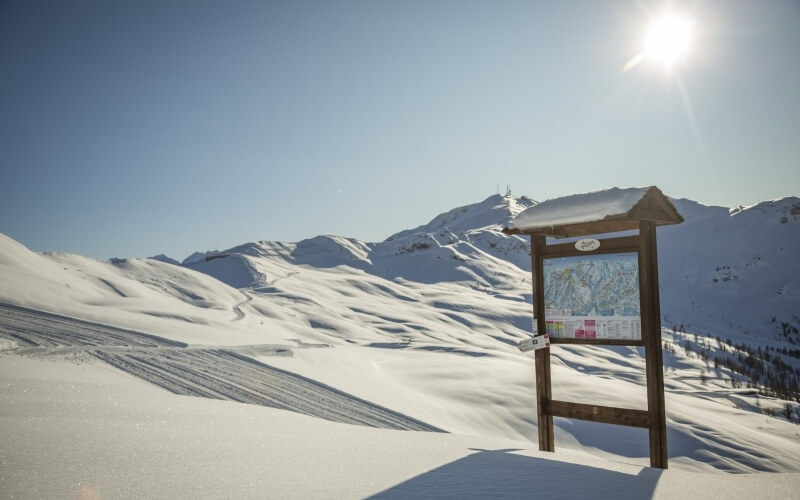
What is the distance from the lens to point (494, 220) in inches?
3767

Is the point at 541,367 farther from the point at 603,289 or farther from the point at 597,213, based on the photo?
the point at 597,213

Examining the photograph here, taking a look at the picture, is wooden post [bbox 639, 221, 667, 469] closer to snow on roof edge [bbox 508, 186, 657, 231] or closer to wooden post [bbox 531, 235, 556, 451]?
snow on roof edge [bbox 508, 186, 657, 231]

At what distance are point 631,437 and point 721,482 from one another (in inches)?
230

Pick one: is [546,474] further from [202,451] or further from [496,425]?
[496,425]

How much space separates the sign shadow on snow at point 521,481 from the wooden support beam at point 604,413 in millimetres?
867

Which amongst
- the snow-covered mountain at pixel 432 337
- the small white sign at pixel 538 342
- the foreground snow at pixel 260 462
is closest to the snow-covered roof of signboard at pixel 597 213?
the small white sign at pixel 538 342

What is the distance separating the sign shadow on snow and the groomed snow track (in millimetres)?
3741

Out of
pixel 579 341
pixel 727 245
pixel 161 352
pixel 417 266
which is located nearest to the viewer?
pixel 579 341

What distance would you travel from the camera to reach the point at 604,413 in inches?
261

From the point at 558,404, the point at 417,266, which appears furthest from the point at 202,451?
the point at 417,266

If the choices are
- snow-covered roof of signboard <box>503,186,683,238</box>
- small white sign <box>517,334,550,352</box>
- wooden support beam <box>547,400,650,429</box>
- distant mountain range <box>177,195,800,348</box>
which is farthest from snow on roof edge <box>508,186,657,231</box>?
distant mountain range <box>177,195,800,348</box>

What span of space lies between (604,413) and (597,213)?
2703mm

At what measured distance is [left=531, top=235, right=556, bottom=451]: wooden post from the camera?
7.03 meters

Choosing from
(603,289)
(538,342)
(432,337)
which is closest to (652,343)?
(603,289)
